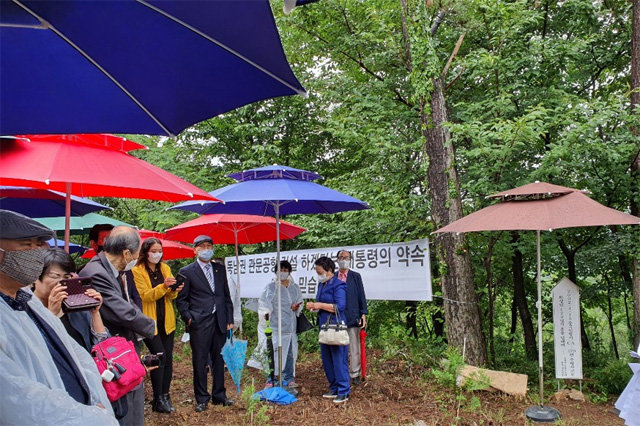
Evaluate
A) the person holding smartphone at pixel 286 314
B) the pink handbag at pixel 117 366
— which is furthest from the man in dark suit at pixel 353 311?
the pink handbag at pixel 117 366

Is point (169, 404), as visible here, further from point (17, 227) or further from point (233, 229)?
point (17, 227)

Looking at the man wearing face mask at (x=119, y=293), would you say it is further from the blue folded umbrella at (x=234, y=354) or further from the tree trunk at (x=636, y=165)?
the tree trunk at (x=636, y=165)

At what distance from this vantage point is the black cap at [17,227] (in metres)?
1.95

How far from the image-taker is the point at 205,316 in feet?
19.4

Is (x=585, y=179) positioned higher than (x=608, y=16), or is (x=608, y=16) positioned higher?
(x=608, y=16)

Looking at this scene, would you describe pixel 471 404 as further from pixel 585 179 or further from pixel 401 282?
pixel 585 179

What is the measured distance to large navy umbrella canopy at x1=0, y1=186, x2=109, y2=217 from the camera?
5.27 m

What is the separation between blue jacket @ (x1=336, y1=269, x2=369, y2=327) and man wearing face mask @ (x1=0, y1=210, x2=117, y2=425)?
16.4ft

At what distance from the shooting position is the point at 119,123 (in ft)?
9.93

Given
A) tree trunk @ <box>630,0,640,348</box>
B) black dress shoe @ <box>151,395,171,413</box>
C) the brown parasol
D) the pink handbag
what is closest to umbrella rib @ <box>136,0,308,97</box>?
the pink handbag

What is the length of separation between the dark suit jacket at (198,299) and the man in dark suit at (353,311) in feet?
6.08

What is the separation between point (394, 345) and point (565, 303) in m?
2.96

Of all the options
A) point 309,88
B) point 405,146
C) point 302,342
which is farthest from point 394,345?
point 309,88

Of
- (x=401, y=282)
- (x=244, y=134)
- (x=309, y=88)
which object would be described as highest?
(x=309, y=88)
